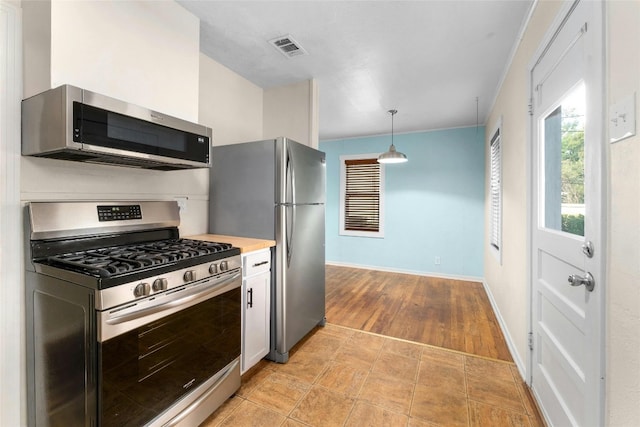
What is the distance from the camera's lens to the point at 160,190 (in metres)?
2.05

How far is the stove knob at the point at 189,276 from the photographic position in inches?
56.1

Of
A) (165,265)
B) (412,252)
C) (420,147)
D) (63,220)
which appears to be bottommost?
(412,252)

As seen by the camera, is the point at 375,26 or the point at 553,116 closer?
the point at 553,116

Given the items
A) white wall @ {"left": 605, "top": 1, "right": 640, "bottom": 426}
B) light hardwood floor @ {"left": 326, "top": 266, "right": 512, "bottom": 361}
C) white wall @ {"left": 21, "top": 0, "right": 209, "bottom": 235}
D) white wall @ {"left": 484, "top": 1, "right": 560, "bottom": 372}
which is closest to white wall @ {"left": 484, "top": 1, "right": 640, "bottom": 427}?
white wall @ {"left": 605, "top": 1, "right": 640, "bottom": 426}

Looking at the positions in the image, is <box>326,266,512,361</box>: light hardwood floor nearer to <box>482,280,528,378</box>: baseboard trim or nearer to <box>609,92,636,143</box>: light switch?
<box>482,280,528,378</box>: baseboard trim

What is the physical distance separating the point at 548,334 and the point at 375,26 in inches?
92.8

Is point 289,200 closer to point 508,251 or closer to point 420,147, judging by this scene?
point 508,251

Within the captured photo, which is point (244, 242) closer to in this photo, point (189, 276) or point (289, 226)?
point (289, 226)

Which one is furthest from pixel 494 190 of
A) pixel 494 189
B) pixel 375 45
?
pixel 375 45

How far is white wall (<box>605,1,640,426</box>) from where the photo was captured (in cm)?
88

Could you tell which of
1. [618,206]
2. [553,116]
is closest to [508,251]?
[553,116]

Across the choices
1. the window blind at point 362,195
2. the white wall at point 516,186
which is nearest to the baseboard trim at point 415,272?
the window blind at point 362,195

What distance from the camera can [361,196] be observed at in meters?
5.52

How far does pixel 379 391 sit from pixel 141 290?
1.62m
